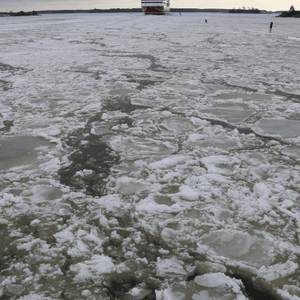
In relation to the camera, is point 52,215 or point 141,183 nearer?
point 52,215

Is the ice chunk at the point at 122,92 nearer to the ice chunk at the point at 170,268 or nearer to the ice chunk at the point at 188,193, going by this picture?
the ice chunk at the point at 188,193

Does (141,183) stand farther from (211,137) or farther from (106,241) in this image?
(211,137)

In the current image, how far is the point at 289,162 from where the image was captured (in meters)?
1.92

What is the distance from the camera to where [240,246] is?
1.24 meters

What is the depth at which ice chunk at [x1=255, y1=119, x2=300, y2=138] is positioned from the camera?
238cm

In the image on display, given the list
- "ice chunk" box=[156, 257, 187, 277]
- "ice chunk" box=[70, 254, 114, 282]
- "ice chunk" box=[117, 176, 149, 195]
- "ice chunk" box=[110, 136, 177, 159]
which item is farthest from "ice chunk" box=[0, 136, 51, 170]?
"ice chunk" box=[156, 257, 187, 277]

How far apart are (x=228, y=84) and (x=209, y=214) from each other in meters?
2.90

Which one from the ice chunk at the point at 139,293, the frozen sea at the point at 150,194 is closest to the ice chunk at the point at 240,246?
the frozen sea at the point at 150,194

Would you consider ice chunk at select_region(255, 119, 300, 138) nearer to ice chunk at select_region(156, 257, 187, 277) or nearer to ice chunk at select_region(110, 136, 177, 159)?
ice chunk at select_region(110, 136, 177, 159)

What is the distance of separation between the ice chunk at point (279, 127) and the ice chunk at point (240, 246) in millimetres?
1370

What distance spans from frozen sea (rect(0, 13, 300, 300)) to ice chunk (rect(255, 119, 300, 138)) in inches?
0.7

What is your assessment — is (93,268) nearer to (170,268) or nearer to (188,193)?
(170,268)

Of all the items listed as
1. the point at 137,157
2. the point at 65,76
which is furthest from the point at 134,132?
the point at 65,76

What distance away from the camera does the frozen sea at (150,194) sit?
1.08 metres
